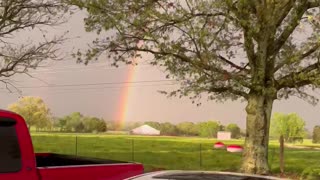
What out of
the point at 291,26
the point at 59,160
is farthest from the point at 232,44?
the point at 59,160

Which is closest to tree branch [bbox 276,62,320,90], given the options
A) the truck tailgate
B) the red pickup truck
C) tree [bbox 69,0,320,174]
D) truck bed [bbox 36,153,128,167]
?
tree [bbox 69,0,320,174]

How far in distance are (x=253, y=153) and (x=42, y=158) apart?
12.7 m

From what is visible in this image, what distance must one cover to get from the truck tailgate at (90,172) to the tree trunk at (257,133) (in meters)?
12.6

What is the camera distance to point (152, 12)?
57.9 ft

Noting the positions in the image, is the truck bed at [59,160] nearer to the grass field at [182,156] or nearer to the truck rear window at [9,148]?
the truck rear window at [9,148]

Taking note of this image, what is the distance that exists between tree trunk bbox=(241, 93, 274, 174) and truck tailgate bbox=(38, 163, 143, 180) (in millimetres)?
12616

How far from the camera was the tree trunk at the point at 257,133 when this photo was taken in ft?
63.7

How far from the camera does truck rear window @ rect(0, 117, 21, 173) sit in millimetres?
5512

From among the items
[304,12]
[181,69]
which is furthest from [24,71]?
[304,12]

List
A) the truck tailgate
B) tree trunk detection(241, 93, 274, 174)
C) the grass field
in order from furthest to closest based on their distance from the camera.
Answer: the grass field, tree trunk detection(241, 93, 274, 174), the truck tailgate

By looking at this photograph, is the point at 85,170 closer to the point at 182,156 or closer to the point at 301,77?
the point at 301,77

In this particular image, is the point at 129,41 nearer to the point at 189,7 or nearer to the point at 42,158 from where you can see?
the point at 189,7

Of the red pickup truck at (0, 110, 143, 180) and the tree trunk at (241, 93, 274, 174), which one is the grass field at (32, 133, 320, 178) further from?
the red pickup truck at (0, 110, 143, 180)

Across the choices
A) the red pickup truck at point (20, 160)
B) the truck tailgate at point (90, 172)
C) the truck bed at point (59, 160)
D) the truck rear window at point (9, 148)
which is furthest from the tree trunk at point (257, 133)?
the truck rear window at point (9, 148)
